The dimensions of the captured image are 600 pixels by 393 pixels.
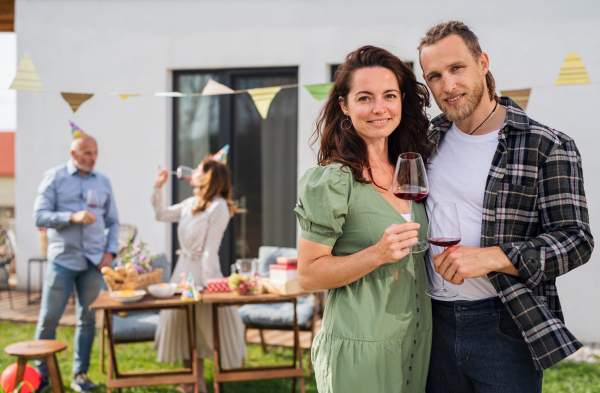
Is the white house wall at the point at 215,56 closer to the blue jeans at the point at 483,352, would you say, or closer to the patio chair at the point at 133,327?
the patio chair at the point at 133,327

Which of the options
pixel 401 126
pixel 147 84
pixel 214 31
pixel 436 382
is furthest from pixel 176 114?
pixel 436 382

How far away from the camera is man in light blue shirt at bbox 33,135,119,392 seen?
13.0 feet

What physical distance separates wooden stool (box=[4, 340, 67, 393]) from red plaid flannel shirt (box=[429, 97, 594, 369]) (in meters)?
2.86

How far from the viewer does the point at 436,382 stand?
1.84 metres

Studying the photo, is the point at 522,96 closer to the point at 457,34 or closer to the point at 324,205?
the point at 457,34

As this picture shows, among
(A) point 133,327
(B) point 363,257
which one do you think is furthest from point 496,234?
(A) point 133,327

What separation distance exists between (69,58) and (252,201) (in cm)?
289

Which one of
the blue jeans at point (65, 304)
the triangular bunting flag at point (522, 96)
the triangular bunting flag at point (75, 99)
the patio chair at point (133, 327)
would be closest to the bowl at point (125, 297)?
the patio chair at point (133, 327)

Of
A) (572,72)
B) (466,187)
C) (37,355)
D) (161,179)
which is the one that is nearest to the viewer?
(466,187)

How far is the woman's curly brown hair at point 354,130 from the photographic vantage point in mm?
1795

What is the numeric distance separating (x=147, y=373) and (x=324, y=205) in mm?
2520

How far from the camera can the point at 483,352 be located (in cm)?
173

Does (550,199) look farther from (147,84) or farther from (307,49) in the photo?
(147,84)

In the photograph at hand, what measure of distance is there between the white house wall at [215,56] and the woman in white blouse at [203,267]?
172 cm
